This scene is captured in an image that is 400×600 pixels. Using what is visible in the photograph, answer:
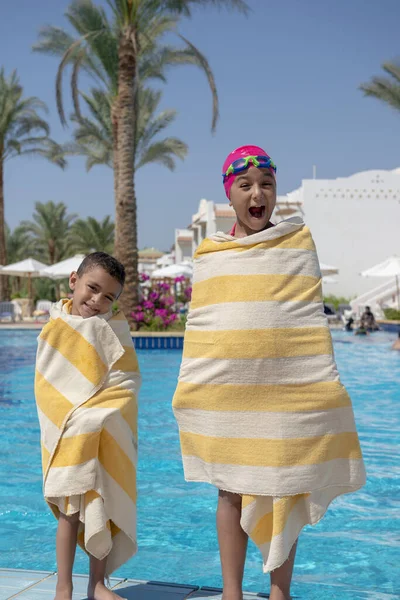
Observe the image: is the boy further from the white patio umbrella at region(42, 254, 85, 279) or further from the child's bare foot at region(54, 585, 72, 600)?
the white patio umbrella at region(42, 254, 85, 279)

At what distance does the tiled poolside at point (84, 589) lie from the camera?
2686 millimetres

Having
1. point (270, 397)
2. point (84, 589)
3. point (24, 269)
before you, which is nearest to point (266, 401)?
point (270, 397)

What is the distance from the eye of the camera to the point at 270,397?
2.32 metres

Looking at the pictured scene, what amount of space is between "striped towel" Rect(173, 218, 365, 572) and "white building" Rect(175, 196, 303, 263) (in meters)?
22.5

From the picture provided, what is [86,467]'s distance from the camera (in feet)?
8.39

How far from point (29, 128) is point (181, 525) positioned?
31431 millimetres

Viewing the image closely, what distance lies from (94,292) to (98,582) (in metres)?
1.02

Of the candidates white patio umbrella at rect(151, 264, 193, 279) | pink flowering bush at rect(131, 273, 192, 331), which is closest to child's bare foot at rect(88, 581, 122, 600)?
pink flowering bush at rect(131, 273, 192, 331)

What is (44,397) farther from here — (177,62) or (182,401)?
(177,62)

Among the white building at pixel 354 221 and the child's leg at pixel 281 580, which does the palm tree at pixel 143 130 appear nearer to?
the white building at pixel 354 221

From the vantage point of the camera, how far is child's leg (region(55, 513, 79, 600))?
257cm

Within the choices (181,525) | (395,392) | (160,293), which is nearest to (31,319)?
(160,293)

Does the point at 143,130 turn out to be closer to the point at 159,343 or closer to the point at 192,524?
the point at 159,343

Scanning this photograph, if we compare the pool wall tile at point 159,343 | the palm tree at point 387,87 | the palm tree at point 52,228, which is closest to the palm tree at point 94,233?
the palm tree at point 52,228
